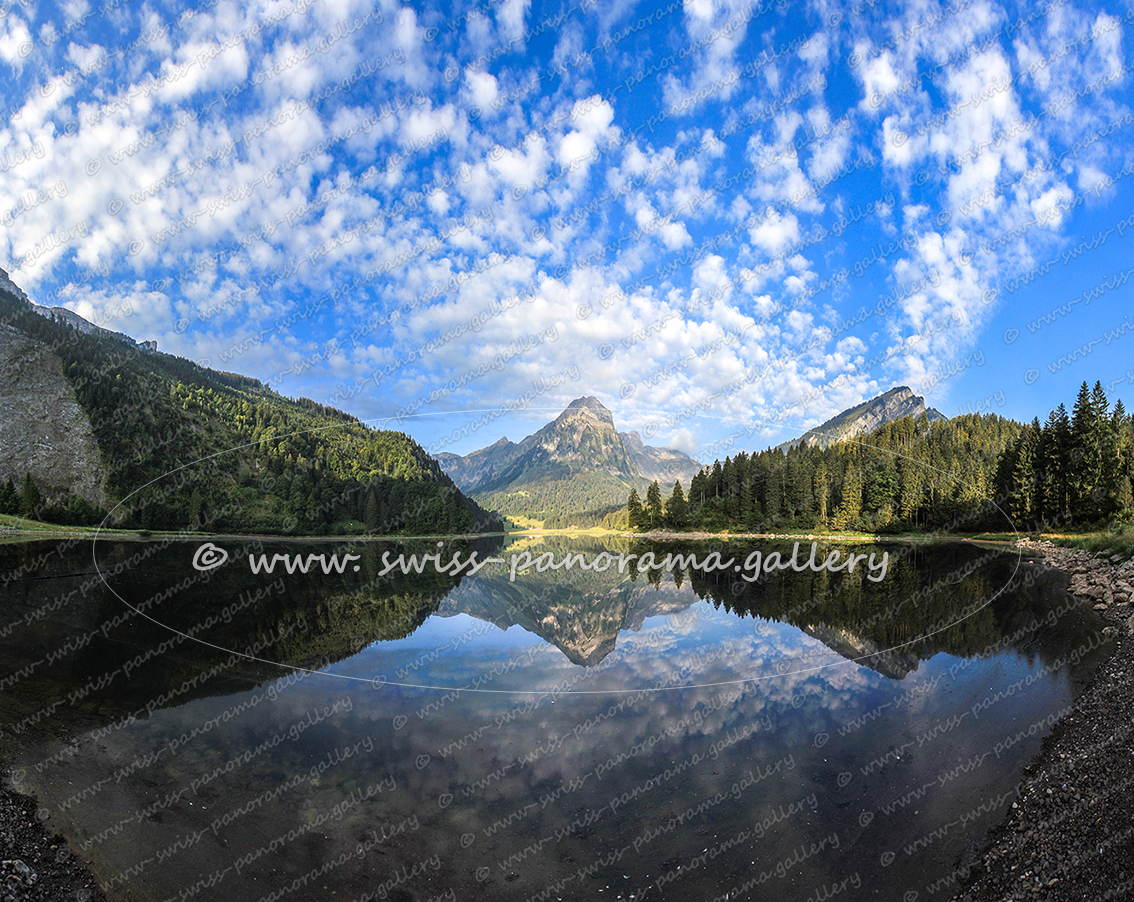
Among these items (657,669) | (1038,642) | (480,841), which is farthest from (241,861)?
(1038,642)

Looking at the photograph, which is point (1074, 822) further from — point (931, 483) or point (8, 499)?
point (8, 499)

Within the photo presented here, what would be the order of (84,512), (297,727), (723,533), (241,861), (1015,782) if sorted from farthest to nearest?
(723,533) < (84,512) < (297,727) < (1015,782) < (241,861)

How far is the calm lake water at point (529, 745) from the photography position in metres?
8.68

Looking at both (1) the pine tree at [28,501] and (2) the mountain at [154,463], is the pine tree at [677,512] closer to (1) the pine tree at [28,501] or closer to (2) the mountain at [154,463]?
(2) the mountain at [154,463]

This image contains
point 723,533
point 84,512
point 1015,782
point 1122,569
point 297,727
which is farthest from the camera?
point 723,533

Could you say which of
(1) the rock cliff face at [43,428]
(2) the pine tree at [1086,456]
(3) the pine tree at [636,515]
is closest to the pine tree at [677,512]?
(3) the pine tree at [636,515]

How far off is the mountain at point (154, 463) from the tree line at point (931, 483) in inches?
2705

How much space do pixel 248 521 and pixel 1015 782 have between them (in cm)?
13707

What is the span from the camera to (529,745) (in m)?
13.3

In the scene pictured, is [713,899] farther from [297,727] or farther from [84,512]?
[84,512]

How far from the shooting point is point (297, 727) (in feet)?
46.8

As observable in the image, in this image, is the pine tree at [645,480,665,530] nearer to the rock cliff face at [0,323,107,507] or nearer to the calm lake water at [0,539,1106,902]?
the calm lake water at [0,539,1106,902]

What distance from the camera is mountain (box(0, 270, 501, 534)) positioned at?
10506 cm

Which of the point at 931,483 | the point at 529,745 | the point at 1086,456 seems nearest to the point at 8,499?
the point at 529,745
